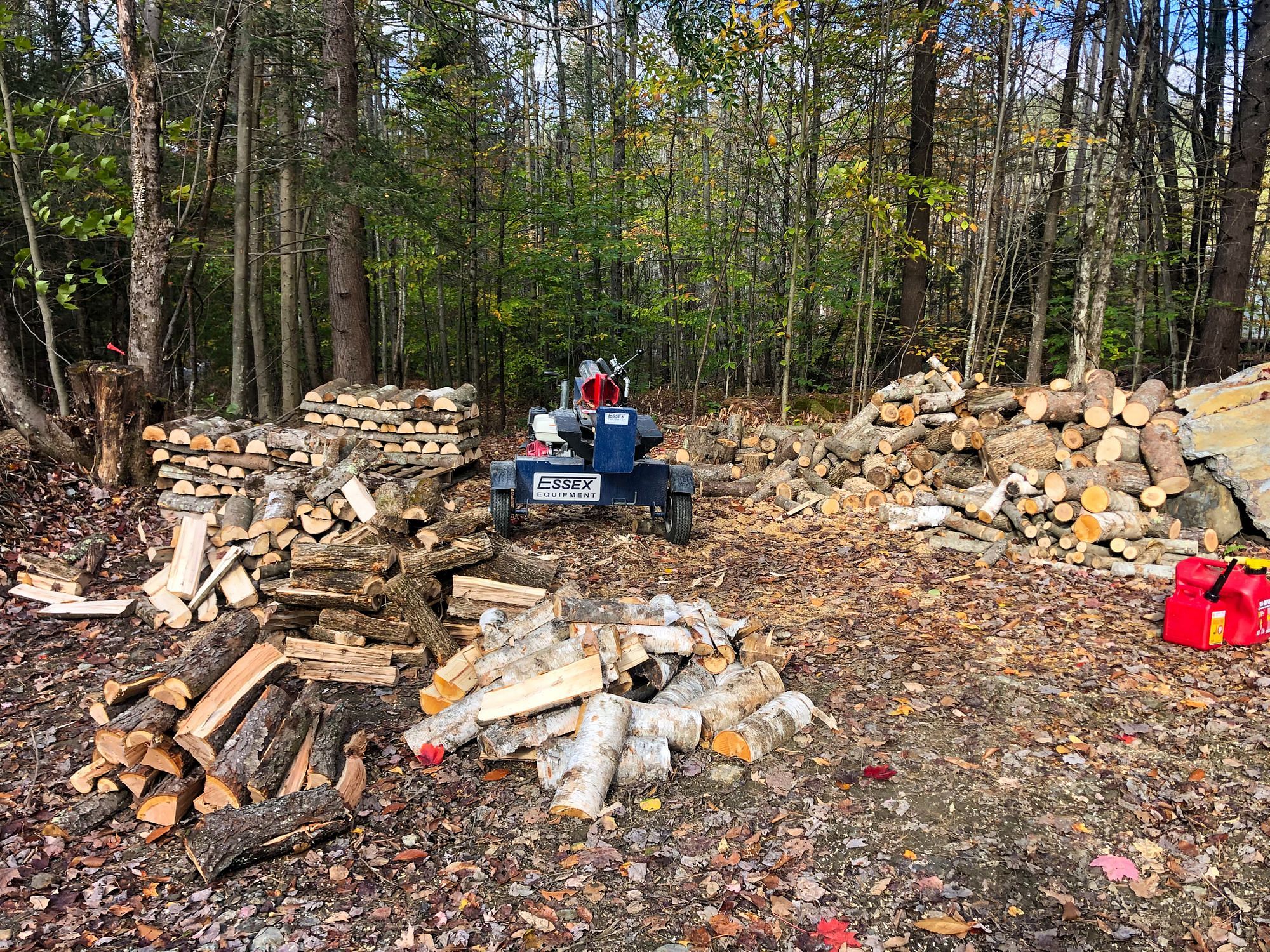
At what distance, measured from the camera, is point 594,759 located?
321cm

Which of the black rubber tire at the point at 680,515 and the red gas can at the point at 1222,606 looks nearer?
the red gas can at the point at 1222,606

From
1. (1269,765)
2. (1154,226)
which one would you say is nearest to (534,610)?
(1269,765)

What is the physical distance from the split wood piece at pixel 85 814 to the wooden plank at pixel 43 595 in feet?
7.82

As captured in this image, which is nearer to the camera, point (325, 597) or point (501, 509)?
point (325, 597)

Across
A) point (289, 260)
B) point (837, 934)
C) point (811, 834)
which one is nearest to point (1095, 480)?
point (811, 834)

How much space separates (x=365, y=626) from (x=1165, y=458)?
23.5 ft

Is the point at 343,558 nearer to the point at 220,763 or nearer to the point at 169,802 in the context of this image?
the point at 220,763

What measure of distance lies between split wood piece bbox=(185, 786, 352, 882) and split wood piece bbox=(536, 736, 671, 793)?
854 millimetres

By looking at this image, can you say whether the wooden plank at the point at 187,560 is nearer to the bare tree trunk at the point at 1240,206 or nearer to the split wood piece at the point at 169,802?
the split wood piece at the point at 169,802

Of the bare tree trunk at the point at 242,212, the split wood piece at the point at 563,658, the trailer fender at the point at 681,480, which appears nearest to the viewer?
the split wood piece at the point at 563,658

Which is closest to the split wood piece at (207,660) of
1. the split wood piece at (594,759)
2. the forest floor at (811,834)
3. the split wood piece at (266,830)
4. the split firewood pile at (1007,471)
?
the forest floor at (811,834)

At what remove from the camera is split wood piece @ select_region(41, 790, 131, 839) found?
2.97 metres

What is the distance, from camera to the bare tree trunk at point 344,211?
9.08 metres

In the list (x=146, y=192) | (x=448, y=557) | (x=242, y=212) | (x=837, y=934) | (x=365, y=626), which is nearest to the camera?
(x=837, y=934)
